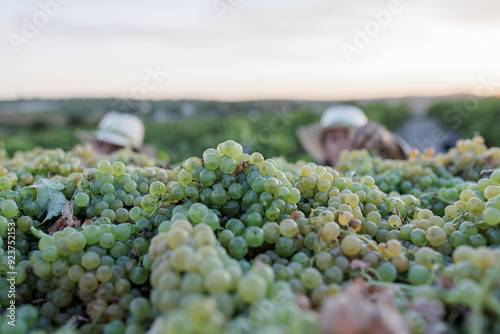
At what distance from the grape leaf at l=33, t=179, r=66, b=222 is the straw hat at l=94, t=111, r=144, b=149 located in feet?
12.0

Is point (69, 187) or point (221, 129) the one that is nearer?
point (69, 187)

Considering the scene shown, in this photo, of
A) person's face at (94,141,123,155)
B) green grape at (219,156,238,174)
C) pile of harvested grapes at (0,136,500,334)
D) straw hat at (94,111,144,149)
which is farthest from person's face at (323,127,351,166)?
green grape at (219,156,238,174)

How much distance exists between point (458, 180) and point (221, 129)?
1121cm

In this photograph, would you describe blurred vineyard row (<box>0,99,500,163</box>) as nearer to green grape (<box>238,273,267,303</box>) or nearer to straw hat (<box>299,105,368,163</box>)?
straw hat (<box>299,105,368,163</box>)

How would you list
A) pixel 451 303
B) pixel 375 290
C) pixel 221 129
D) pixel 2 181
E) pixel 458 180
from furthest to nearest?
pixel 221 129, pixel 458 180, pixel 2 181, pixel 375 290, pixel 451 303

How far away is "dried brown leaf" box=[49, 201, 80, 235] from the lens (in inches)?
49.9

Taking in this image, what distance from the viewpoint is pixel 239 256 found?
38.3 inches

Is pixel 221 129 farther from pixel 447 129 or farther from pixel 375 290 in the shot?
pixel 375 290

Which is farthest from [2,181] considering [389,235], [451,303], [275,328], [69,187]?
[451,303]

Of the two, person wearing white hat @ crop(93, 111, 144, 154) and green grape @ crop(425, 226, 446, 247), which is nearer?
green grape @ crop(425, 226, 446, 247)

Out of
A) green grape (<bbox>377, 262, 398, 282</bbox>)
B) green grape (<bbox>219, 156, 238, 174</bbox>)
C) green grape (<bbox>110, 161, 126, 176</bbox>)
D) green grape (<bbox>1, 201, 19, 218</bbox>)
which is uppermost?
green grape (<bbox>219, 156, 238, 174</bbox>)

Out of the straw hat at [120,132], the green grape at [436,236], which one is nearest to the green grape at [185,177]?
the green grape at [436,236]

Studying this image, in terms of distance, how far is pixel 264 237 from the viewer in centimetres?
104

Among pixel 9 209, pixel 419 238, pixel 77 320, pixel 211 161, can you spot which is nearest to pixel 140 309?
pixel 77 320
